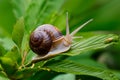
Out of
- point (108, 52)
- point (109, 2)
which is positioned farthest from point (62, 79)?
point (109, 2)

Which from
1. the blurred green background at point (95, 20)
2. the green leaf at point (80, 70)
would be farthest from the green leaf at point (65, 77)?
the blurred green background at point (95, 20)

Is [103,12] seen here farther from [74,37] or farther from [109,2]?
[74,37]

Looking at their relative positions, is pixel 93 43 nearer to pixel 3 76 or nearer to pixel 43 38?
pixel 43 38

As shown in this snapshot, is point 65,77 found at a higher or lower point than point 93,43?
lower

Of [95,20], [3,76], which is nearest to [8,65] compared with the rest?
[3,76]

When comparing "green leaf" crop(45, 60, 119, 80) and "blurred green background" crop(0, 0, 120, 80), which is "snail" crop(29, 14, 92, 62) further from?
"blurred green background" crop(0, 0, 120, 80)

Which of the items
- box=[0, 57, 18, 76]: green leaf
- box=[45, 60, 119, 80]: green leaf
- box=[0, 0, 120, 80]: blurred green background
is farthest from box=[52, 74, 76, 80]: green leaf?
box=[0, 0, 120, 80]: blurred green background
